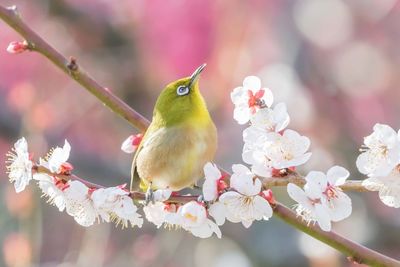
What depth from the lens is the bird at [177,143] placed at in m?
2.04

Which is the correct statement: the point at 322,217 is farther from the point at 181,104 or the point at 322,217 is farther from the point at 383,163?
the point at 181,104

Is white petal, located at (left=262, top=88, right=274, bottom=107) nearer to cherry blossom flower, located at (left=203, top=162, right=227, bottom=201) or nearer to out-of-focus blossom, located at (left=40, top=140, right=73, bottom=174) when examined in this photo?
cherry blossom flower, located at (left=203, top=162, right=227, bottom=201)

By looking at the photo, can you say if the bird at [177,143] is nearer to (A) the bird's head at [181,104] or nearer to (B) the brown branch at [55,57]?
(A) the bird's head at [181,104]

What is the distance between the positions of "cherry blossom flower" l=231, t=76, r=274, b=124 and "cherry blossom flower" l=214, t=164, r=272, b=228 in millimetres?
134

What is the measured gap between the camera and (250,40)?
21.9 feet

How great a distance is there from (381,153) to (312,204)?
0.52 feet

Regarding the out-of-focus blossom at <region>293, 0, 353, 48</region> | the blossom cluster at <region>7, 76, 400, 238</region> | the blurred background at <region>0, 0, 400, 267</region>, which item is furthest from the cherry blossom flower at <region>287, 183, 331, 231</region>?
the out-of-focus blossom at <region>293, 0, 353, 48</region>

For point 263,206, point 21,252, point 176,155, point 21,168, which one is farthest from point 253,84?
point 21,252

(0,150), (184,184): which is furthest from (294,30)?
(184,184)

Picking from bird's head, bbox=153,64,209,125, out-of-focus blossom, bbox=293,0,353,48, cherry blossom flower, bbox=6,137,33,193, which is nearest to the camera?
cherry blossom flower, bbox=6,137,33,193

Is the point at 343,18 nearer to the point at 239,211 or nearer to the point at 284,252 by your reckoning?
the point at 284,252

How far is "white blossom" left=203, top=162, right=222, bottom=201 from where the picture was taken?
1649 mm

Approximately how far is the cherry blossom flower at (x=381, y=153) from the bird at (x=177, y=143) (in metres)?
0.50

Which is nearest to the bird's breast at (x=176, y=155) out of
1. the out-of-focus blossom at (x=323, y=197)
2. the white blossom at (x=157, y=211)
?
the white blossom at (x=157, y=211)
